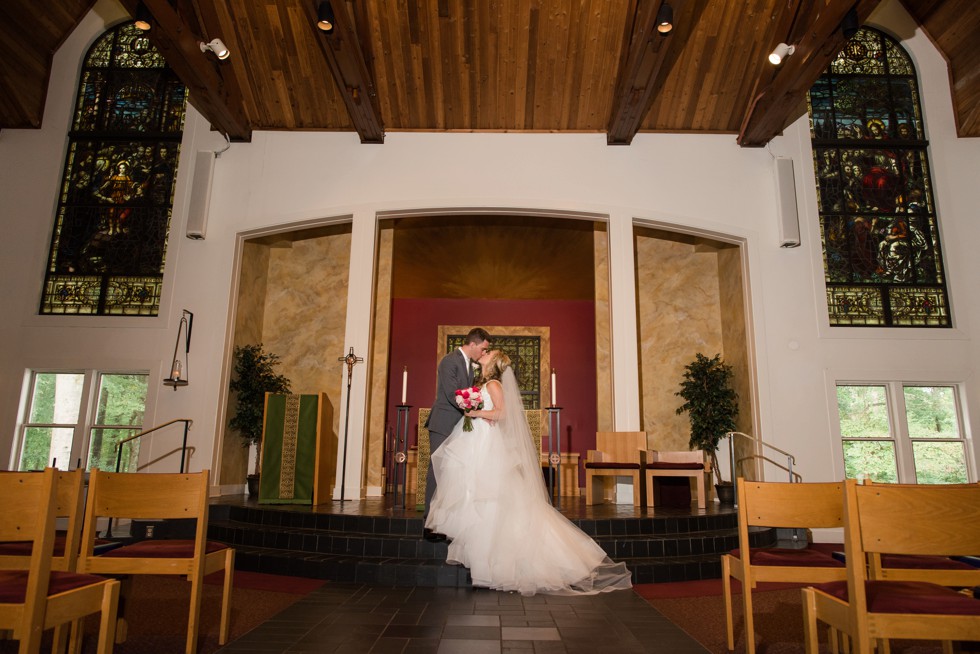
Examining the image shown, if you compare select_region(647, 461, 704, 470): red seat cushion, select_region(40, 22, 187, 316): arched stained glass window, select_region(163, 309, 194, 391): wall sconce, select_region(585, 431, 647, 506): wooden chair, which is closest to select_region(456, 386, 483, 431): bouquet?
select_region(585, 431, 647, 506): wooden chair

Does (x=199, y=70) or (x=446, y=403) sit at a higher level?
(x=199, y=70)

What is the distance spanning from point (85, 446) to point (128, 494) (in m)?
5.95

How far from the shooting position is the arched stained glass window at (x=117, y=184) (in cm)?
818

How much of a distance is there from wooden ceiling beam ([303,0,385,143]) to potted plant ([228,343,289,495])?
3.17 m

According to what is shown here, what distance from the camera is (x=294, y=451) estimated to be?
6.81 meters

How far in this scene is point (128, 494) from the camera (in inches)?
113

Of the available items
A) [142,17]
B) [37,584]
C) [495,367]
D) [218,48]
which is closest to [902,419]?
[495,367]

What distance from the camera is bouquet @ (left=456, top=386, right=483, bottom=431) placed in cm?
467

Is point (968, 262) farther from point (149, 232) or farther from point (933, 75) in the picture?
point (149, 232)

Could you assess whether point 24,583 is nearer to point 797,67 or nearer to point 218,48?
point 218,48

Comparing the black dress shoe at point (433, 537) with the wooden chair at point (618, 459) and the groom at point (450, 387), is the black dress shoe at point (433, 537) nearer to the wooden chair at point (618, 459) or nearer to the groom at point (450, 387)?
the groom at point (450, 387)

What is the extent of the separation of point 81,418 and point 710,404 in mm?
7842

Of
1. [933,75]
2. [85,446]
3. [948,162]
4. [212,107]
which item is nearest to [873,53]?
[933,75]

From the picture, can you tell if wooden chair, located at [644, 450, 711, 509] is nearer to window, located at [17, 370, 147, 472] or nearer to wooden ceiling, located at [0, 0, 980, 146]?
wooden ceiling, located at [0, 0, 980, 146]
